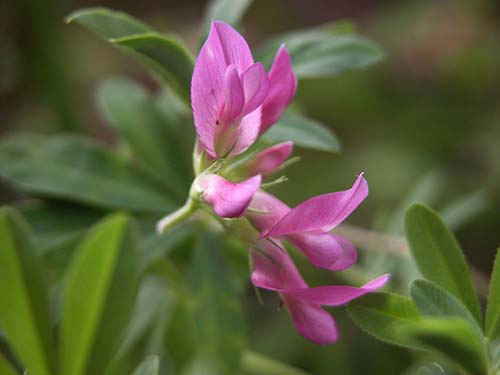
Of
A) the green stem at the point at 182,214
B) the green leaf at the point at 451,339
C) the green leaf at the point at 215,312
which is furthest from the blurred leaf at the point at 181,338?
the green leaf at the point at 451,339

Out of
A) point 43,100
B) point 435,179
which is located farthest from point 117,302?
point 43,100

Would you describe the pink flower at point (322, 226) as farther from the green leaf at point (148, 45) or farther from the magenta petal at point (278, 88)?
the green leaf at point (148, 45)

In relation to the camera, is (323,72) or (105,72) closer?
(323,72)

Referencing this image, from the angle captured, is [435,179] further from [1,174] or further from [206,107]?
[206,107]

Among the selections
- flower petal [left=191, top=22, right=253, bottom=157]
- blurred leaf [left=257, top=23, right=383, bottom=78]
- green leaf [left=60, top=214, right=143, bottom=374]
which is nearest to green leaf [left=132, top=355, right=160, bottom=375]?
green leaf [left=60, top=214, right=143, bottom=374]

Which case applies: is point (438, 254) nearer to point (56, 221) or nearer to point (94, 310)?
point (94, 310)

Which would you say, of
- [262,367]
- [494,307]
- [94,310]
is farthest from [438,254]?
[262,367]

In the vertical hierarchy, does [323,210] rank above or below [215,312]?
above
